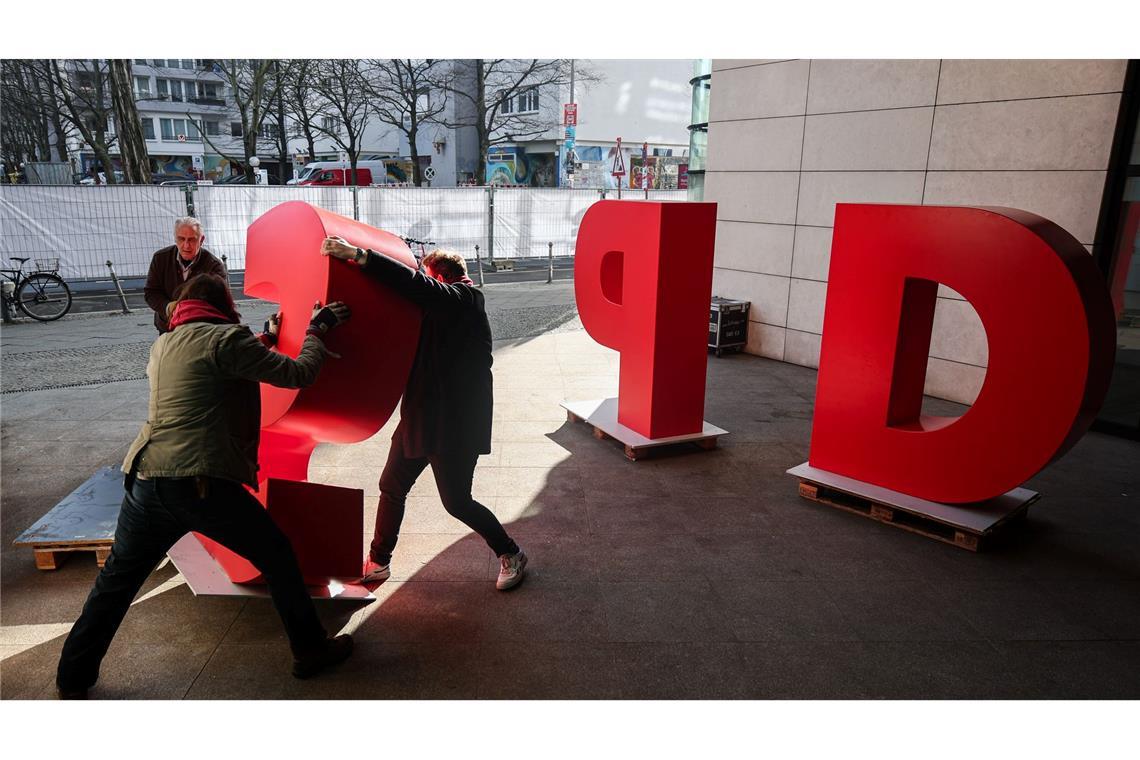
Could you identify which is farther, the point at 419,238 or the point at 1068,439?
the point at 419,238

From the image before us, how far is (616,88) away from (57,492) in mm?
40772

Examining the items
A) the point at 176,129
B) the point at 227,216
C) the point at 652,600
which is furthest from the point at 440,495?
the point at 176,129

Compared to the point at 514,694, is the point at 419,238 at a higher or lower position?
higher

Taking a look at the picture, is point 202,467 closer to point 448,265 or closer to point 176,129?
point 448,265

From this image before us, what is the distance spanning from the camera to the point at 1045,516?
5977 millimetres

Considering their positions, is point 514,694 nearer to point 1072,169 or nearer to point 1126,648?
point 1126,648

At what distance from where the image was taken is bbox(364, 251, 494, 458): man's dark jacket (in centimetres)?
422

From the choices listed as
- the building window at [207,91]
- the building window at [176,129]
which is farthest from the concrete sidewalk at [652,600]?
the building window at [207,91]

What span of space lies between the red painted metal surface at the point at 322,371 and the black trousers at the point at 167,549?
521 mm

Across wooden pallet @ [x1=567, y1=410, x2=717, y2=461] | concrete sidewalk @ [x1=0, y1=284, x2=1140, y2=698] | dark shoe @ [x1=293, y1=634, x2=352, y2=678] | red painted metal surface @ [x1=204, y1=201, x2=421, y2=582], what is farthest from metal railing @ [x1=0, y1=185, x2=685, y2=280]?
dark shoe @ [x1=293, y1=634, x2=352, y2=678]

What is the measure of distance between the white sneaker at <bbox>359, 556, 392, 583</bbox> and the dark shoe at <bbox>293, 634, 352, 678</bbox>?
2.31 ft

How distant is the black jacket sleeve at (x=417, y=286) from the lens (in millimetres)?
3799

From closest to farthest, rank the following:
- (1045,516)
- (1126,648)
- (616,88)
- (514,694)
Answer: (514,694) → (1126,648) → (1045,516) → (616,88)

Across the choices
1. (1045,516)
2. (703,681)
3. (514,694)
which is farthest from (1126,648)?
(514,694)
